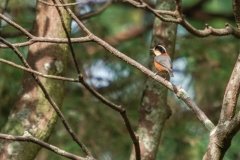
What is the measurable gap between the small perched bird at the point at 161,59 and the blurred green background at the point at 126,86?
79 centimetres

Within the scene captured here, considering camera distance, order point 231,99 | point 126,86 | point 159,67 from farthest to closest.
A: point 126,86
point 159,67
point 231,99

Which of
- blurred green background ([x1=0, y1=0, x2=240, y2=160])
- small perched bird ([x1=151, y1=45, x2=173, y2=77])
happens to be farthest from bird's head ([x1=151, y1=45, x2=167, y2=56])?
blurred green background ([x1=0, y1=0, x2=240, y2=160])

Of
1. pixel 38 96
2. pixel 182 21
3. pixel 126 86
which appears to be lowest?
pixel 126 86

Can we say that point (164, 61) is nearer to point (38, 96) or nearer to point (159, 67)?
point (159, 67)

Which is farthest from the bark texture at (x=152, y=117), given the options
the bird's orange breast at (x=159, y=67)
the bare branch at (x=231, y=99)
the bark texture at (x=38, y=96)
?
the bare branch at (x=231, y=99)

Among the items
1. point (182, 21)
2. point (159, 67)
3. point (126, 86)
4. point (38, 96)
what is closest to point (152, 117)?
point (159, 67)

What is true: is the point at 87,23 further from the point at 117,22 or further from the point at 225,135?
the point at 225,135

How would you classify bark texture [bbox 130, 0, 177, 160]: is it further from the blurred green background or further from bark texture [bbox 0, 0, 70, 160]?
the blurred green background

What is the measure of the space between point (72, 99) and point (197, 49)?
915mm

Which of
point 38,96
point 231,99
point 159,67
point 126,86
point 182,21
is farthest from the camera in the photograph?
point 126,86

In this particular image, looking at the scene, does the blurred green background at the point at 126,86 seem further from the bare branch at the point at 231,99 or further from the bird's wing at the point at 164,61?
the bare branch at the point at 231,99

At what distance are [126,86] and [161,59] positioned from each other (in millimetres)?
1476

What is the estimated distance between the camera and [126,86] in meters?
3.81

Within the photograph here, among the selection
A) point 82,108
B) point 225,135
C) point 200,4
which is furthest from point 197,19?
point 225,135
